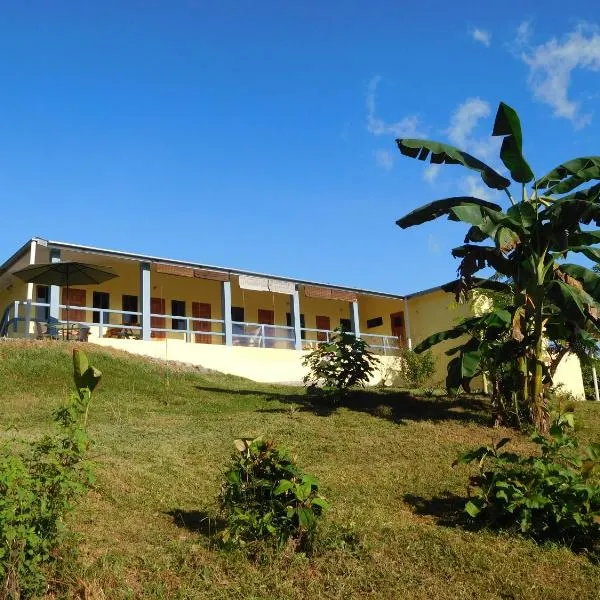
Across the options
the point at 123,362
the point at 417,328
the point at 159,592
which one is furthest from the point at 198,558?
the point at 417,328

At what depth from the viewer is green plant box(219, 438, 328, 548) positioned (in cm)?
515

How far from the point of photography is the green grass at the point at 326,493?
4824 millimetres

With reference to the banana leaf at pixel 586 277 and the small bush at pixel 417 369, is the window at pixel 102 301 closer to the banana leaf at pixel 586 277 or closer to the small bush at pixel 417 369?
the small bush at pixel 417 369

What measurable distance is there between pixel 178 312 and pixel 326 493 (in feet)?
58.6

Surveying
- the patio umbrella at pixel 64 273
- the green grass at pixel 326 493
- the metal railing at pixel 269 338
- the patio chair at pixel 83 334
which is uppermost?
the patio umbrella at pixel 64 273

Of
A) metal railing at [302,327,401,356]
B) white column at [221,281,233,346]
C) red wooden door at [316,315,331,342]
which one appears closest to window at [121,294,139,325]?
white column at [221,281,233,346]

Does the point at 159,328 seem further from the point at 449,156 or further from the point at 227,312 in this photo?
the point at 449,156

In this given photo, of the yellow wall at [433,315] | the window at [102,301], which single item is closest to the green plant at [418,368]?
the yellow wall at [433,315]

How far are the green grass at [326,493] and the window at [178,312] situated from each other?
10.5 m

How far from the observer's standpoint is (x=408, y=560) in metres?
5.33

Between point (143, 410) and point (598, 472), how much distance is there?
26.6 feet

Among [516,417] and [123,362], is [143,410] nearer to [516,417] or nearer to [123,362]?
[123,362]

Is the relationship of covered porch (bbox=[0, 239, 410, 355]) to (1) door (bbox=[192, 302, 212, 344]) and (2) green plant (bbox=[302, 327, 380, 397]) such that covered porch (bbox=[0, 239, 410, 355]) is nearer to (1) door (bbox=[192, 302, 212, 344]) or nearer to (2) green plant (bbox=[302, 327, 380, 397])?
(1) door (bbox=[192, 302, 212, 344])

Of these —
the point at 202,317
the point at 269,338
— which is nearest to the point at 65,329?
the point at 269,338
